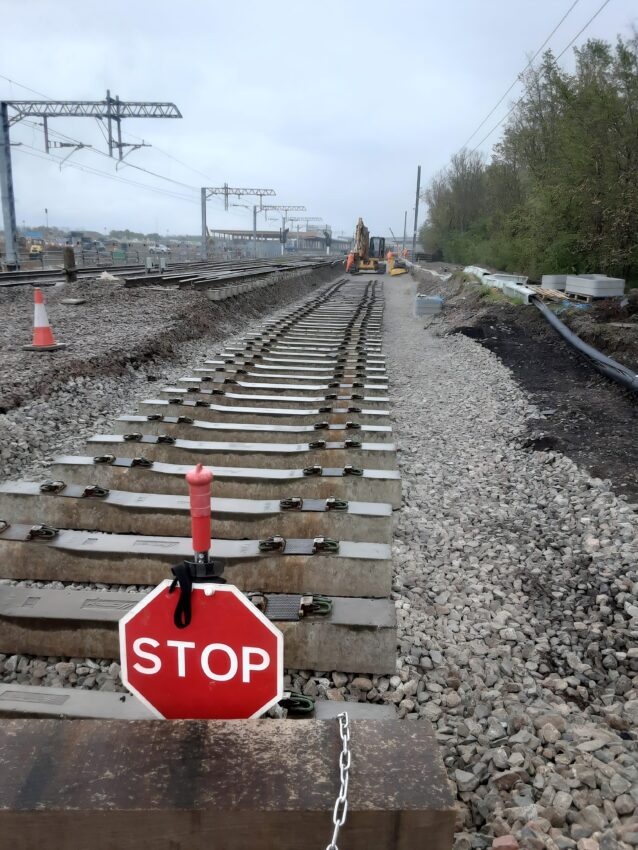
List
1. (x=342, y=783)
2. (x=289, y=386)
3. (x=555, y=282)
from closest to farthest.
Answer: (x=342, y=783) → (x=289, y=386) → (x=555, y=282)

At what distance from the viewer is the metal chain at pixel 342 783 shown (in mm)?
1479

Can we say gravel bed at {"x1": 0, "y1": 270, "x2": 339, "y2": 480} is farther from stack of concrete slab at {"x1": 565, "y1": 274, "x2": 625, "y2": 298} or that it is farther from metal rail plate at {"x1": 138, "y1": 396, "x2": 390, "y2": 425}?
stack of concrete slab at {"x1": 565, "y1": 274, "x2": 625, "y2": 298}

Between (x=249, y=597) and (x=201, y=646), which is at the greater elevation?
(x=201, y=646)

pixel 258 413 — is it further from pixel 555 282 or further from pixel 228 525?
pixel 555 282

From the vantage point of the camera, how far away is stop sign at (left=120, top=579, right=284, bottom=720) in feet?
5.80

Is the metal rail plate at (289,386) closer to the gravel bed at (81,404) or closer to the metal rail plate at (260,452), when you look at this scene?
the gravel bed at (81,404)

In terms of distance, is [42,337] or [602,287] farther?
[602,287]

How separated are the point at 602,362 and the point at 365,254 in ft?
94.9

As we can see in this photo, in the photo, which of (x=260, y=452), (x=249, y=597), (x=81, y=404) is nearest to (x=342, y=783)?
(x=249, y=597)

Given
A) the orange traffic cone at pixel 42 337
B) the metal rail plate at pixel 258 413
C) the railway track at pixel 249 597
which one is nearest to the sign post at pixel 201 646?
the railway track at pixel 249 597

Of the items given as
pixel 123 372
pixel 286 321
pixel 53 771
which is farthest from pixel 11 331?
pixel 53 771

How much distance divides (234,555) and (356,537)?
0.74 metres

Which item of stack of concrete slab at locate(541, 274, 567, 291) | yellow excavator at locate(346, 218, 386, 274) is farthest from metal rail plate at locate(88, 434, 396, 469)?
yellow excavator at locate(346, 218, 386, 274)

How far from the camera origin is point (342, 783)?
1.57 m
